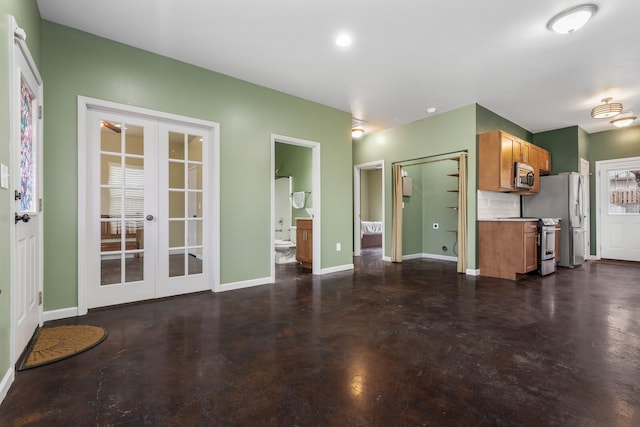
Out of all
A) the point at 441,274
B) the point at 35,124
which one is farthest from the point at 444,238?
the point at 35,124

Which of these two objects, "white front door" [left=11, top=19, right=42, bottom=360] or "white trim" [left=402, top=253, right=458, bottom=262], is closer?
"white front door" [left=11, top=19, right=42, bottom=360]

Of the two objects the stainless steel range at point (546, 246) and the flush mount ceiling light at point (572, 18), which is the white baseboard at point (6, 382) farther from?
the stainless steel range at point (546, 246)

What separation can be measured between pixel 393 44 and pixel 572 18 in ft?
A: 5.21

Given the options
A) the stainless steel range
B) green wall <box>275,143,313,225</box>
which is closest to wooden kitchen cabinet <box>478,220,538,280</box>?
the stainless steel range

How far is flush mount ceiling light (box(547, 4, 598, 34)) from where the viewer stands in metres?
2.69

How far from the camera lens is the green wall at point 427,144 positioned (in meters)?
5.13

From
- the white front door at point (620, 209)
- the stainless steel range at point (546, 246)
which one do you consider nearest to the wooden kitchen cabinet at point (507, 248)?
the stainless steel range at point (546, 246)

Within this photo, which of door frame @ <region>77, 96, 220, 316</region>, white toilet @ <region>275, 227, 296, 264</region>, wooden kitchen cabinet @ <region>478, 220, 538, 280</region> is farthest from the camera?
white toilet @ <region>275, 227, 296, 264</region>

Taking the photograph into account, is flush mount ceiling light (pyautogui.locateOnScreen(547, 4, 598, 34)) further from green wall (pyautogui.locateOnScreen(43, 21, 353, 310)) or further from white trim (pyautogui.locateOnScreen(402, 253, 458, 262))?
white trim (pyautogui.locateOnScreen(402, 253, 458, 262))

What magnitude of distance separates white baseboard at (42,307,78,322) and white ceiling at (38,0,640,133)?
9.14ft

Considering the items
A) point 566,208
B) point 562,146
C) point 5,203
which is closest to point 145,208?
point 5,203

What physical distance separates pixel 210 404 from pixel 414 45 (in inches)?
146

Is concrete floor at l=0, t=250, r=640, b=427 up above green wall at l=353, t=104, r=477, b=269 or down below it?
below

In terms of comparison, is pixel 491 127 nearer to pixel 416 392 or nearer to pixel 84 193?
pixel 416 392
